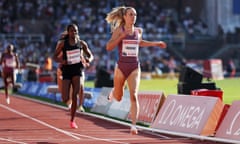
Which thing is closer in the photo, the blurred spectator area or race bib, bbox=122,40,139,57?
race bib, bbox=122,40,139,57

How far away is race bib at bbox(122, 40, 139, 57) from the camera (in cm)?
1270

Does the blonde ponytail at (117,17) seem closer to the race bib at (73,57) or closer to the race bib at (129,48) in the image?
the race bib at (129,48)

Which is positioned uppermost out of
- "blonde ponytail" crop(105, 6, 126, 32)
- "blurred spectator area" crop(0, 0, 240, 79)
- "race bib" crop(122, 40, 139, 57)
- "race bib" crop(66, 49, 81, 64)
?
"blonde ponytail" crop(105, 6, 126, 32)

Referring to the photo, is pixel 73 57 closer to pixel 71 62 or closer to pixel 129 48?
pixel 71 62

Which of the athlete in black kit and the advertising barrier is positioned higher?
the athlete in black kit

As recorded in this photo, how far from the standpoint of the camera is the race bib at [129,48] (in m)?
12.7

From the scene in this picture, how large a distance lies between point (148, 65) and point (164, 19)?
606 centimetres

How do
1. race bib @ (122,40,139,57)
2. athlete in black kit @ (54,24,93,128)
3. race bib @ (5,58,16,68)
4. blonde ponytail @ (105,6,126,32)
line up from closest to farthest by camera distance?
race bib @ (122,40,139,57) < blonde ponytail @ (105,6,126,32) < athlete in black kit @ (54,24,93,128) < race bib @ (5,58,16,68)

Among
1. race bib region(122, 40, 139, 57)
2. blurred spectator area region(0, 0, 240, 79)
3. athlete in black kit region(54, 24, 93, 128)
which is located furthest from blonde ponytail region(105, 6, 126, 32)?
blurred spectator area region(0, 0, 240, 79)

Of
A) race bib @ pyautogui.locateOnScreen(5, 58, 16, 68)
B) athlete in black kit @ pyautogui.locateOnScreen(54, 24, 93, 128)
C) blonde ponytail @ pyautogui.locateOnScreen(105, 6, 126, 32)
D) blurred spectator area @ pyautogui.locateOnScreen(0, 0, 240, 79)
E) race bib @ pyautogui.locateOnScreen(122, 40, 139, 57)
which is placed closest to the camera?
race bib @ pyautogui.locateOnScreen(122, 40, 139, 57)

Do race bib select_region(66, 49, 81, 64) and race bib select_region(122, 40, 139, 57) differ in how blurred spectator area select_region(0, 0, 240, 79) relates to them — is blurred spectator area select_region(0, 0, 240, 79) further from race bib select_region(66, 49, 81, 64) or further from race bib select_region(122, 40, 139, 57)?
race bib select_region(122, 40, 139, 57)

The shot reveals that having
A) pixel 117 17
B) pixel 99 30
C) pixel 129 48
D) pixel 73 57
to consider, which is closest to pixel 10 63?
pixel 73 57

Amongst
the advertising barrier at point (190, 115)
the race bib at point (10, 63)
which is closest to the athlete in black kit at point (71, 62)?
the advertising barrier at point (190, 115)

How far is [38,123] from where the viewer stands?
1617 cm
